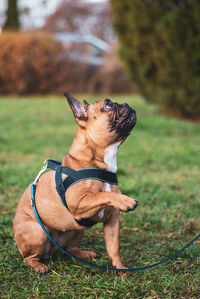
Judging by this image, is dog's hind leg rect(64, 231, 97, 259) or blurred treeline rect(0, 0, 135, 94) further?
blurred treeline rect(0, 0, 135, 94)

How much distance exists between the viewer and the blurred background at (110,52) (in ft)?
29.0

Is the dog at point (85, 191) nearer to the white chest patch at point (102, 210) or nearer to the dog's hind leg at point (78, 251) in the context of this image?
the white chest patch at point (102, 210)

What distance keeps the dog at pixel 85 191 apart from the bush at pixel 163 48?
644 centimetres

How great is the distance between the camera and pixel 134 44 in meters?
10.0

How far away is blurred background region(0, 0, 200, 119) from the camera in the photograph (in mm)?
8844

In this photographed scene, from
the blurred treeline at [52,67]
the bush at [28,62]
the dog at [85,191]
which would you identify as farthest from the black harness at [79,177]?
the bush at [28,62]

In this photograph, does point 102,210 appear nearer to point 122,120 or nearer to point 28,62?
point 122,120

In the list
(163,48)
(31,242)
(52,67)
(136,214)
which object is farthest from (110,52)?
(31,242)

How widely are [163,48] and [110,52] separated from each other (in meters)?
8.54

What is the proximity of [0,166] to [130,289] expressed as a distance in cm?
391

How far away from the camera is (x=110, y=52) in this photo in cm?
1742

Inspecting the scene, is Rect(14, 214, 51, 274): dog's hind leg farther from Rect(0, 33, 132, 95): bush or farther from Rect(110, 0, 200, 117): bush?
Rect(0, 33, 132, 95): bush

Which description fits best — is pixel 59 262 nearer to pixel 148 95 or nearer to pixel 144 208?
pixel 144 208

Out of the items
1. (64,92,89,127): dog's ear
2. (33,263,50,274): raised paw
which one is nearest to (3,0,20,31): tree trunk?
(64,92,89,127): dog's ear
